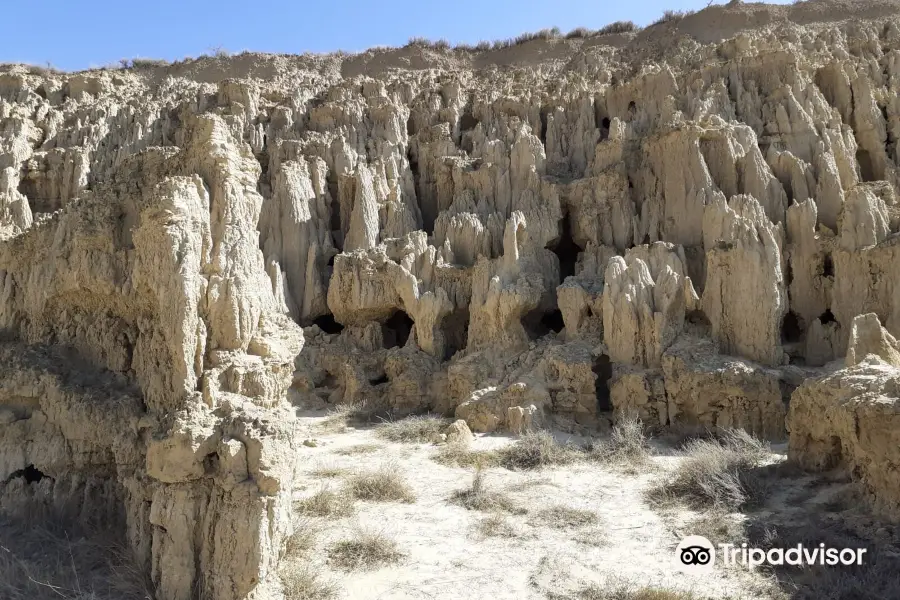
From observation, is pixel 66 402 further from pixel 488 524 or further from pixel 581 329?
pixel 581 329

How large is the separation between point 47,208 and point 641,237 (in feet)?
69.0

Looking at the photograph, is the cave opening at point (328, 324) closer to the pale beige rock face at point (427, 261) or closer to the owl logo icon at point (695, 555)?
the pale beige rock face at point (427, 261)

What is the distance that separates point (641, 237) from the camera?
16.9 metres

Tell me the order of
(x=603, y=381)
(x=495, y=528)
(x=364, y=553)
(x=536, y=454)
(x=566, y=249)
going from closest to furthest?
(x=364, y=553)
(x=495, y=528)
(x=536, y=454)
(x=603, y=381)
(x=566, y=249)

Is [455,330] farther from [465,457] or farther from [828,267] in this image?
[828,267]

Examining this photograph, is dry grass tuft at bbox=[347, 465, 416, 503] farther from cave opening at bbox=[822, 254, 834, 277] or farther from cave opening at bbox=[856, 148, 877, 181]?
cave opening at bbox=[856, 148, 877, 181]

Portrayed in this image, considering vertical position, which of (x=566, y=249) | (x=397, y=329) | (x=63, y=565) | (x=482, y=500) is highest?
(x=566, y=249)

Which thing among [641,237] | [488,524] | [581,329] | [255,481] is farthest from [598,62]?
[255,481]

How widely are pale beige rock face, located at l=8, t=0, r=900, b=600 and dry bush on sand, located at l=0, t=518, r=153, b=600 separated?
0.31m

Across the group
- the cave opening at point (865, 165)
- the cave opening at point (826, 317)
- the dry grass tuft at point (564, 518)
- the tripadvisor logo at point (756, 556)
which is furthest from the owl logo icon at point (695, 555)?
the cave opening at point (865, 165)

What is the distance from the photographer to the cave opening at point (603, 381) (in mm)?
14352

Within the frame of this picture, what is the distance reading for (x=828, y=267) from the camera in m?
14.5

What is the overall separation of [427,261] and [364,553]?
11.1m

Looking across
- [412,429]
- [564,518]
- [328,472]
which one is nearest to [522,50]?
[412,429]
